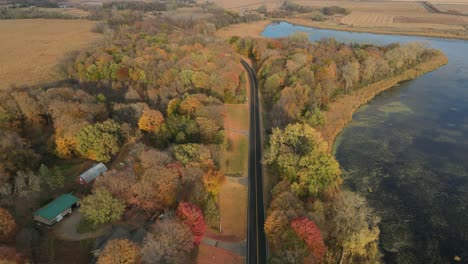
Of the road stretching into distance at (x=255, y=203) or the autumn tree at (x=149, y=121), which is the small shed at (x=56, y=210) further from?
the road stretching into distance at (x=255, y=203)

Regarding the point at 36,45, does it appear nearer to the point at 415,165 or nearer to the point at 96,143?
the point at 96,143

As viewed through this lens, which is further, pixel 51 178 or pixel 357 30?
pixel 357 30

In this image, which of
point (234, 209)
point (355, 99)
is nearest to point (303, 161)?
point (234, 209)

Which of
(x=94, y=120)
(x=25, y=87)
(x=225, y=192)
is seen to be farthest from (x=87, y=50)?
(x=225, y=192)

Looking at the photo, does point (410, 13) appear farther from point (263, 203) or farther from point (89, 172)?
point (89, 172)

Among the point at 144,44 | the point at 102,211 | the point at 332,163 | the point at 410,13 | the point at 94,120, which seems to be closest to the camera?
the point at 102,211

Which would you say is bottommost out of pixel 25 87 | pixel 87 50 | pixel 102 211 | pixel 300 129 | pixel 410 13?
pixel 102 211
